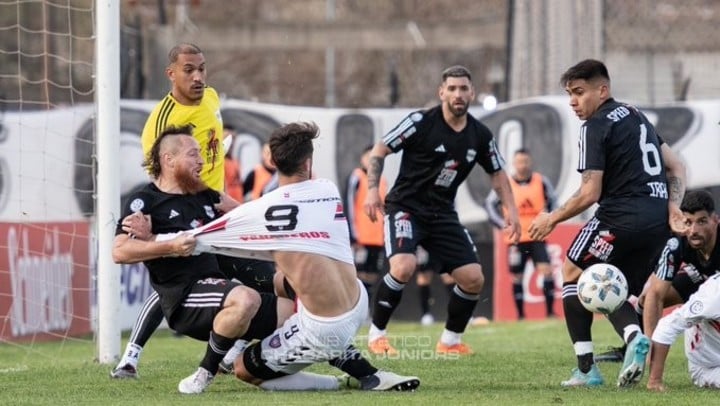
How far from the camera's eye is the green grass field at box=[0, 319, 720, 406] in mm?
7801

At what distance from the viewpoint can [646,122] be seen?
342 inches

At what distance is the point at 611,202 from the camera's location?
8586mm

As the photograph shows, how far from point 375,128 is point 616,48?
149 inches

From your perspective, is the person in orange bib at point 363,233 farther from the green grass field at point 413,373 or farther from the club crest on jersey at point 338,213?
the club crest on jersey at point 338,213

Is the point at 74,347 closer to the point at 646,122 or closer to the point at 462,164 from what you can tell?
the point at 462,164

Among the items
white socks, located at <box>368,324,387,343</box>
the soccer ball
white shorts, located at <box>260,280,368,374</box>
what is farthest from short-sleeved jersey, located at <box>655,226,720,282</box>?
white socks, located at <box>368,324,387,343</box>

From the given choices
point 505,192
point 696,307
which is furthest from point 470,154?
point 696,307

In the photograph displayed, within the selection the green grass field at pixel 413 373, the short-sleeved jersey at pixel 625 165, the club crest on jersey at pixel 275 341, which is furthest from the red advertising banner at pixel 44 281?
the short-sleeved jersey at pixel 625 165

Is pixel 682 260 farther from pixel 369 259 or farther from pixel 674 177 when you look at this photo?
pixel 369 259

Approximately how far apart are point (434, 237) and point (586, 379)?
273 centimetres

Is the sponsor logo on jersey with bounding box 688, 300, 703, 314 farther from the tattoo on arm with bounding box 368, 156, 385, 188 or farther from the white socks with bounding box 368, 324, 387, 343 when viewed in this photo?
the white socks with bounding box 368, 324, 387, 343

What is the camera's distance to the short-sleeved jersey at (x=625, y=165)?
333 inches

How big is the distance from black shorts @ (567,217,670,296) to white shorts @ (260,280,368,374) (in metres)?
1.50

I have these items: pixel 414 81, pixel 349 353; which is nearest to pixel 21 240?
pixel 349 353
